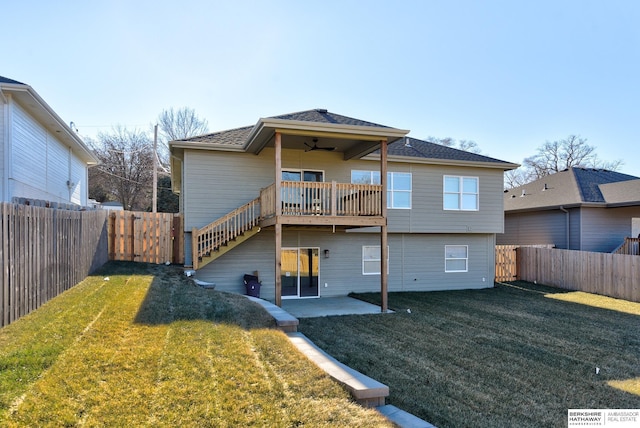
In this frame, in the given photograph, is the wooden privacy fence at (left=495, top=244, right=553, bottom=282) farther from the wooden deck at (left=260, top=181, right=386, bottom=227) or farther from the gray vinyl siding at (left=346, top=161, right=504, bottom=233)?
the wooden deck at (left=260, top=181, right=386, bottom=227)

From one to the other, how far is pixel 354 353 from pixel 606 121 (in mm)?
32349

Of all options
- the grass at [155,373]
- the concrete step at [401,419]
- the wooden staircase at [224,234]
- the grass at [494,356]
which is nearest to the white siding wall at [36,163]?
the wooden staircase at [224,234]

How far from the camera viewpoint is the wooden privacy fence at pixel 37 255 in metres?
4.78

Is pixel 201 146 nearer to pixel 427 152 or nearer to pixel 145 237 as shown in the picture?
pixel 145 237

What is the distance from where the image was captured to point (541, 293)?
13.7 meters

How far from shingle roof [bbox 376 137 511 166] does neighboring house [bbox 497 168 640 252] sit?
18.1ft

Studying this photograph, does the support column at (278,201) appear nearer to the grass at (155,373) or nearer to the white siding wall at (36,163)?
the grass at (155,373)

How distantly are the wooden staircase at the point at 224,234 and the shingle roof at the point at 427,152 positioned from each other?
5614mm

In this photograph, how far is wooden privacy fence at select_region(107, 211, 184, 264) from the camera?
11.8 metres

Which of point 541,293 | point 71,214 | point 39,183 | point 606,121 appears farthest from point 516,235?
point 39,183

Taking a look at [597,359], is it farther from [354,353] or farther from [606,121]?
[606,121]

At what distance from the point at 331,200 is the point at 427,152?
6.21m

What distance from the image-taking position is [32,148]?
11.4 m

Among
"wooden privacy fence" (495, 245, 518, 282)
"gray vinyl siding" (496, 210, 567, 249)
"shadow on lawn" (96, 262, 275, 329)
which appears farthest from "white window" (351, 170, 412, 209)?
"gray vinyl siding" (496, 210, 567, 249)
